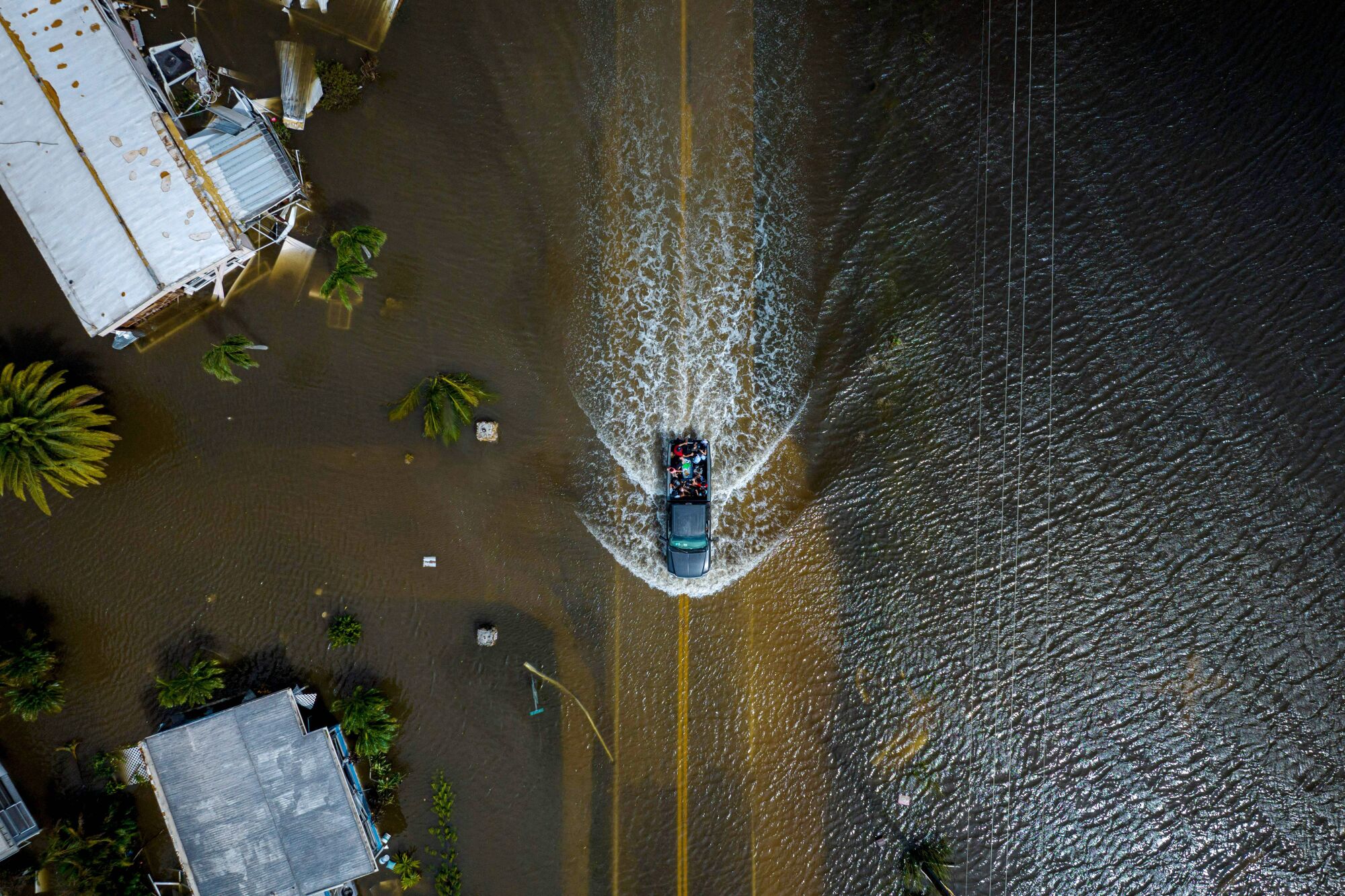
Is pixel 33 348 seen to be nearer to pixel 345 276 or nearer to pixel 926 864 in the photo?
pixel 345 276

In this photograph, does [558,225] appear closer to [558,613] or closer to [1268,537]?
[558,613]

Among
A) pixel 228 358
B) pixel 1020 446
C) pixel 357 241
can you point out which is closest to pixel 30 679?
pixel 228 358

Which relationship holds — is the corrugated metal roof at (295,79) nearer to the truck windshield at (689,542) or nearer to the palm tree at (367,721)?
the truck windshield at (689,542)

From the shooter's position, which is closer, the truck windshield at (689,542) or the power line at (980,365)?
the truck windshield at (689,542)

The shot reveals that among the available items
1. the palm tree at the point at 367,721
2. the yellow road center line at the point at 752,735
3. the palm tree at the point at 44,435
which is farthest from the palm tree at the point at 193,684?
the yellow road center line at the point at 752,735

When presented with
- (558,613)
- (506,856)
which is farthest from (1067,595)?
(506,856)

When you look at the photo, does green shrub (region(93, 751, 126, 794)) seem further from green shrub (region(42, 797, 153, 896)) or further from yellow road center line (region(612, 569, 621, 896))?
yellow road center line (region(612, 569, 621, 896))

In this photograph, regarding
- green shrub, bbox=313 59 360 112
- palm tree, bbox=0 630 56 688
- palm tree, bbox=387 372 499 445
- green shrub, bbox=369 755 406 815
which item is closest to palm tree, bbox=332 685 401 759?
green shrub, bbox=369 755 406 815
